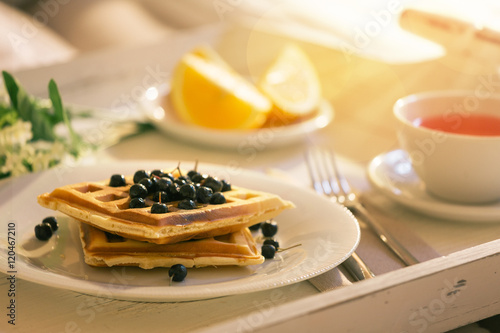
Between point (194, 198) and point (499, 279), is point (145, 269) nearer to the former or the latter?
point (194, 198)

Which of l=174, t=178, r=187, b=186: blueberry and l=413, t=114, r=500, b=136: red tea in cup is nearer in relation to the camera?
l=174, t=178, r=187, b=186: blueberry

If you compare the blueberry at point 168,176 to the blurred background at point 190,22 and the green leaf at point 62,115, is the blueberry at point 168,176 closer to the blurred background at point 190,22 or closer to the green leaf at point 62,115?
the green leaf at point 62,115

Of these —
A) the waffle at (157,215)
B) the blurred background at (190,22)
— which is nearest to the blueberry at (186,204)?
the waffle at (157,215)

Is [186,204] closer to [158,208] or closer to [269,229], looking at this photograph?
[158,208]

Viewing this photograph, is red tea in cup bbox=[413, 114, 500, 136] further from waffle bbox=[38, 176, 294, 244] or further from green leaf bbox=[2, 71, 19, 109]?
green leaf bbox=[2, 71, 19, 109]

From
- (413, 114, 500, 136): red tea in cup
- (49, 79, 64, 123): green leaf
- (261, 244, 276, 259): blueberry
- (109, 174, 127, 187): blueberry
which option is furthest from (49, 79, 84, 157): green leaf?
(413, 114, 500, 136): red tea in cup

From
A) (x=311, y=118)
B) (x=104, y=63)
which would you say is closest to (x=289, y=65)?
(x=311, y=118)

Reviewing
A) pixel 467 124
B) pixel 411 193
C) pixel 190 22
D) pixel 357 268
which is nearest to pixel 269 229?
pixel 357 268
